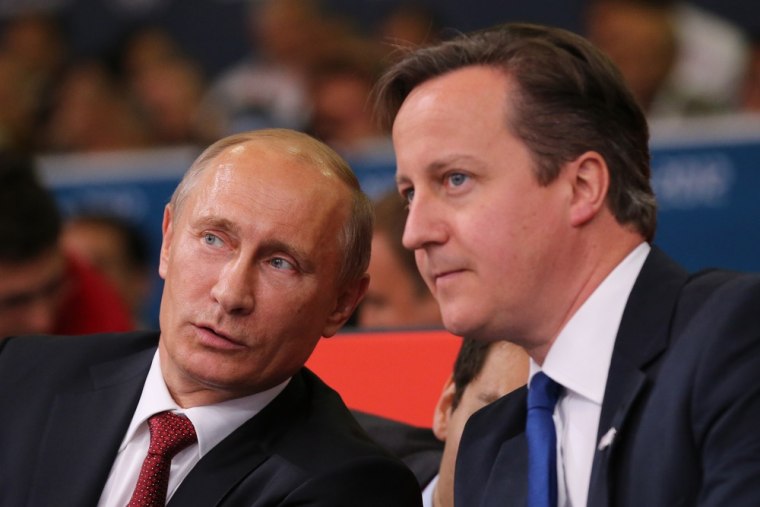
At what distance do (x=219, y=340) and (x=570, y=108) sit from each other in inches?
22.3

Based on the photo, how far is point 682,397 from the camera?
1.56 metres

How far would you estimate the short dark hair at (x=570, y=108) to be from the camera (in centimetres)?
175

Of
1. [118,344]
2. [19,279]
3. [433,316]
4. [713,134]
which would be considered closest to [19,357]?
[118,344]

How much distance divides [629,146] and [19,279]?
192cm

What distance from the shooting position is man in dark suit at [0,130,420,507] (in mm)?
1811

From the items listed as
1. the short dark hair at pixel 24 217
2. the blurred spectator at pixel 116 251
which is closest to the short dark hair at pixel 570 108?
the short dark hair at pixel 24 217

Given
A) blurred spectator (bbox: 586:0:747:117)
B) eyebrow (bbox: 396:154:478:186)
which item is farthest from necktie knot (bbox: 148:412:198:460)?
blurred spectator (bbox: 586:0:747:117)

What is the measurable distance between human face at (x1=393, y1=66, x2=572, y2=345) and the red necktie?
0.41m

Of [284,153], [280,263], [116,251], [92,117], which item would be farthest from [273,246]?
[92,117]

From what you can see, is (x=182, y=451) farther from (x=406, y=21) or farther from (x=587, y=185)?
(x=406, y=21)

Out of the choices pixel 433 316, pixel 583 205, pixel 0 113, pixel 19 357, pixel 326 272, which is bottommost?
pixel 0 113

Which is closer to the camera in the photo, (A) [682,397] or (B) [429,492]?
(A) [682,397]

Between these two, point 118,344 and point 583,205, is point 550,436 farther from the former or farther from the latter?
point 118,344

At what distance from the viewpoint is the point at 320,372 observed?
2553 mm
